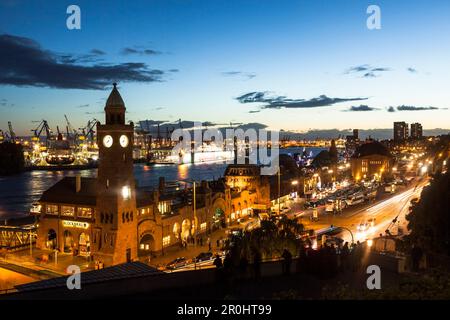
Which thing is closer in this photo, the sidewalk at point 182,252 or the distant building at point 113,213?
the distant building at point 113,213

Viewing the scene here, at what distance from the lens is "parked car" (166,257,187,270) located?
33.1 meters

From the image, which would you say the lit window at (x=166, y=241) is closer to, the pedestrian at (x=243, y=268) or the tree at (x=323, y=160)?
the pedestrian at (x=243, y=268)

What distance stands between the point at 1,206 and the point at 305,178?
56.3 m

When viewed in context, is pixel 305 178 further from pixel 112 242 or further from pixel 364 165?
pixel 112 242

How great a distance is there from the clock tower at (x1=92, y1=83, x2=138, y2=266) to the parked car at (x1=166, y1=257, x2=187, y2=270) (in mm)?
3888

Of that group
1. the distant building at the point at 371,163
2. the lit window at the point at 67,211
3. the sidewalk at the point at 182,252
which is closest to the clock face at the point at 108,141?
the lit window at the point at 67,211

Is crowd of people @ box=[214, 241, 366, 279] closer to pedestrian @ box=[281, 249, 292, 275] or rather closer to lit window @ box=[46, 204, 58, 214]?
pedestrian @ box=[281, 249, 292, 275]

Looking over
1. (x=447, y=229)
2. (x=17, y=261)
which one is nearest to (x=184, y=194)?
(x=17, y=261)

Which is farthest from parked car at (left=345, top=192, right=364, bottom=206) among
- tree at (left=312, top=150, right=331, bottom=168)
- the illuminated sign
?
tree at (left=312, top=150, right=331, bottom=168)

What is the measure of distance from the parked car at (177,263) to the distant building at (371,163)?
76126 millimetres

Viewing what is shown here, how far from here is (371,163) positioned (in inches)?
4139

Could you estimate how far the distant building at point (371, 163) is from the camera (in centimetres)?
10431
